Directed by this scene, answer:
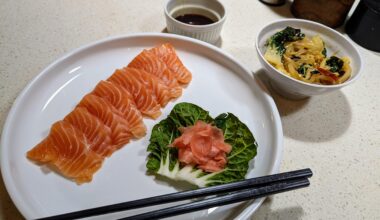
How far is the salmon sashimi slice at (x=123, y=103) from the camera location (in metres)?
1.10

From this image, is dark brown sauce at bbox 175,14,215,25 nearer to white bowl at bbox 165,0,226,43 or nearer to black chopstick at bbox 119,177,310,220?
white bowl at bbox 165,0,226,43

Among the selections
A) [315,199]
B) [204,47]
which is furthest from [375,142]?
[204,47]

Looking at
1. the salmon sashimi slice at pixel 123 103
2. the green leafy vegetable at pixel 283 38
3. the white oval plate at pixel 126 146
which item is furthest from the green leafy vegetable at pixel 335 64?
the salmon sashimi slice at pixel 123 103

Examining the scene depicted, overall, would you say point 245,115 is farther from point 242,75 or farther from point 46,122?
point 46,122

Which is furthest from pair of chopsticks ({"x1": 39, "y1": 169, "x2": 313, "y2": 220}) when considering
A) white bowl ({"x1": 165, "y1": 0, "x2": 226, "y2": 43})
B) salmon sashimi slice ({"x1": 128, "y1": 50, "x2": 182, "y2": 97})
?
white bowl ({"x1": 165, "y1": 0, "x2": 226, "y2": 43})

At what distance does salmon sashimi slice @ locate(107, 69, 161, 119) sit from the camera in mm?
1164

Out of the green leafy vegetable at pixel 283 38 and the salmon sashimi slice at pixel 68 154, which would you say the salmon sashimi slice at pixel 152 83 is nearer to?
the salmon sashimi slice at pixel 68 154

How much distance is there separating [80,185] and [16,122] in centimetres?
36

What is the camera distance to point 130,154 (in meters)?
1.05

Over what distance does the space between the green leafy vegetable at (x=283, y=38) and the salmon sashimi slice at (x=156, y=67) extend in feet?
1.61

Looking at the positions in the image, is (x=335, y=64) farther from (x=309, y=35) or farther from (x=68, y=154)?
(x=68, y=154)

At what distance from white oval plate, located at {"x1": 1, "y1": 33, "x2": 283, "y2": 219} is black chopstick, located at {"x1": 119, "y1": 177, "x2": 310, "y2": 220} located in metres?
0.05

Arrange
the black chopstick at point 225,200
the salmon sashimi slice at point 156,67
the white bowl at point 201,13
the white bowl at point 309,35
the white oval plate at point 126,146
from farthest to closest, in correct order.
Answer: the white bowl at point 201,13, the salmon sashimi slice at point 156,67, the white bowl at point 309,35, the white oval plate at point 126,146, the black chopstick at point 225,200

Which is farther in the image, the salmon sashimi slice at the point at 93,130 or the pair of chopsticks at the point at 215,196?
the salmon sashimi slice at the point at 93,130
